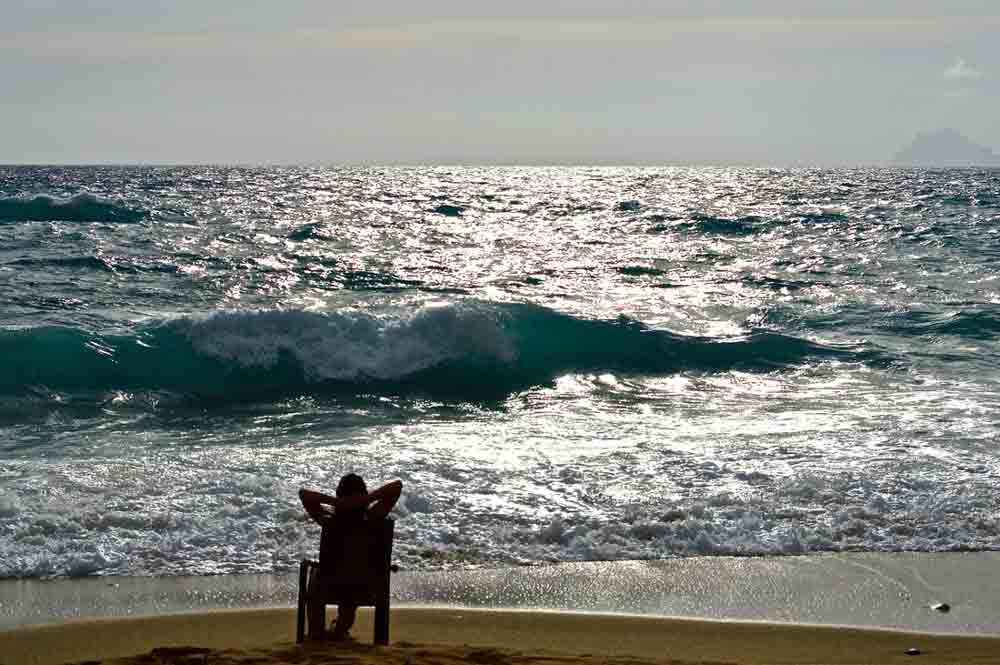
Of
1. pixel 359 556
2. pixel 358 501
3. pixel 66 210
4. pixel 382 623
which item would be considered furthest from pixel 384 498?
pixel 66 210

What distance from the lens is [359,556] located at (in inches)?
237

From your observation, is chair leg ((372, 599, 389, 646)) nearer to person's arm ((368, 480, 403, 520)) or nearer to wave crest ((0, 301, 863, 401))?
person's arm ((368, 480, 403, 520))

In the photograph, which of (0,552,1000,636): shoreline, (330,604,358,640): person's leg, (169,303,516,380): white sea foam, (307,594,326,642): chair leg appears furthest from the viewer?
(169,303,516,380): white sea foam

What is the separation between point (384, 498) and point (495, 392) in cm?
1067

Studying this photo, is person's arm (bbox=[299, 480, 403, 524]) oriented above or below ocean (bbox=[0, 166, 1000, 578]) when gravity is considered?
above

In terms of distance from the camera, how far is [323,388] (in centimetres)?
1673

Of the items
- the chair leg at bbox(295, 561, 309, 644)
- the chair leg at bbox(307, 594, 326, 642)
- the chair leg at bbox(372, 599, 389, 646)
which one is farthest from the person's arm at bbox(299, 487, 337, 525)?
the chair leg at bbox(372, 599, 389, 646)

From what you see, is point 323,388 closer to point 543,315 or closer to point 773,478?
point 543,315

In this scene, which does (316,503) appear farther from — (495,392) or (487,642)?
(495,392)

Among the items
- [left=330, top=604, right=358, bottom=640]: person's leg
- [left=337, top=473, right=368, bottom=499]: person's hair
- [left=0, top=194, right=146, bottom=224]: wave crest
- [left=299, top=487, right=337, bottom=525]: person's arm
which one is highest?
[left=0, top=194, right=146, bottom=224]: wave crest

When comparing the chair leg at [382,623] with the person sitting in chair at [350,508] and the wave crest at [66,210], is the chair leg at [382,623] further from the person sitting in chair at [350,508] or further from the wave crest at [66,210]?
the wave crest at [66,210]

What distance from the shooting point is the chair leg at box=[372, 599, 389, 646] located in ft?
19.7

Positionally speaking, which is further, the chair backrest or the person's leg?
the person's leg

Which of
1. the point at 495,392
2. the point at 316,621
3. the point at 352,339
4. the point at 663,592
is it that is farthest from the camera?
the point at 352,339
